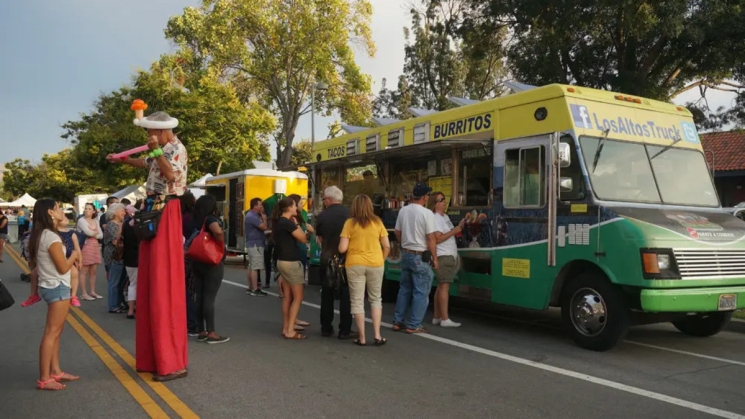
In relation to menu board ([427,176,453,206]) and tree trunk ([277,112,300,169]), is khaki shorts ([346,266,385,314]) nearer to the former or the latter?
menu board ([427,176,453,206])

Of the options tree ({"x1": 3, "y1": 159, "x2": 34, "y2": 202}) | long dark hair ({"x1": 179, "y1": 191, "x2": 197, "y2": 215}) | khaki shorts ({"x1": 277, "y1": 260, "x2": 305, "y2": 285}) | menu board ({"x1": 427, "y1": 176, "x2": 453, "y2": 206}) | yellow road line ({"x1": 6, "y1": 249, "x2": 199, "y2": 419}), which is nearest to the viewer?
yellow road line ({"x1": 6, "y1": 249, "x2": 199, "y2": 419})

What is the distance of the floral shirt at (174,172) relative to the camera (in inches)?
218

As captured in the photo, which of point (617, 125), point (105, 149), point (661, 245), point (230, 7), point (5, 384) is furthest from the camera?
point (105, 149)

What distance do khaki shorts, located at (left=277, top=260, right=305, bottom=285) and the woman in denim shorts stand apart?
8.37 feet

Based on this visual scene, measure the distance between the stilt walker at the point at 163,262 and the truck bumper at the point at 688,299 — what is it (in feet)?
14.7

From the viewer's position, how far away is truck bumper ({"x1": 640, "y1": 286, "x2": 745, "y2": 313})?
6.28 meters

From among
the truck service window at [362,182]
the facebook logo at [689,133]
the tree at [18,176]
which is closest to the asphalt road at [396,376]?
the facebook logo at [689,133]

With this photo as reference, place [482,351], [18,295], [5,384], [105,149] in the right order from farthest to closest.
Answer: [105,149], [18,295], [482,351], [5,384]

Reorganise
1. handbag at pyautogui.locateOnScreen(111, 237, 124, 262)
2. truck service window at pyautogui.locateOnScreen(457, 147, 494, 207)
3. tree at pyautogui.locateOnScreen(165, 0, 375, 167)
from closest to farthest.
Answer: truck service window at pyautogui.locateOnScreen(457, 147, 494, 207), handbag at pyautogui.locateOnScreen(111, 237, 124, 262), tree at pyautogui.locateOnScreen(165, 0, 375, 167)

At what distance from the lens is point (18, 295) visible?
1194cm

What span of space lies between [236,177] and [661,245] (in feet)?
48.2

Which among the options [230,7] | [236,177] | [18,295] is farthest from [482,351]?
[230,7]

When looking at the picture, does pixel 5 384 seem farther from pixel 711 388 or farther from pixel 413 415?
pixel 711 388

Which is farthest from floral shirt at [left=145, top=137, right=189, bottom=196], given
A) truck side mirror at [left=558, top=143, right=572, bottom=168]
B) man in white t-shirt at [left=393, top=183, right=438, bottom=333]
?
truck side mirror at [left=558, top=143, right=572, bottom=168]
